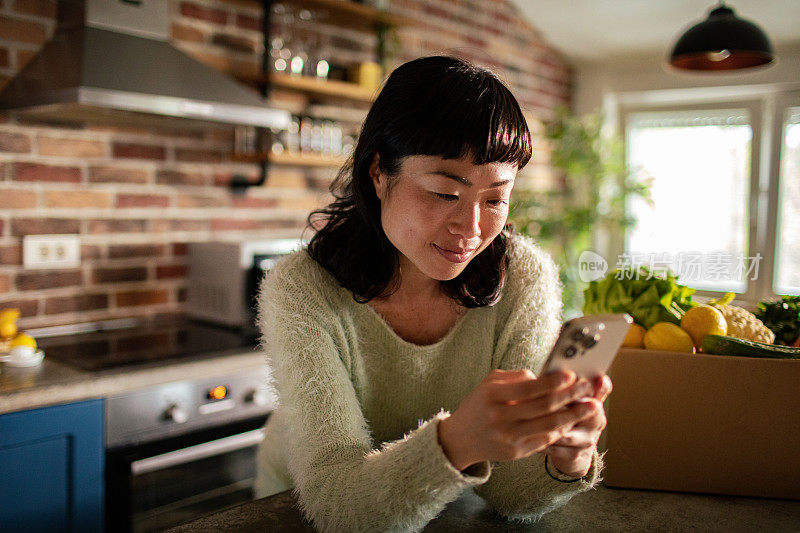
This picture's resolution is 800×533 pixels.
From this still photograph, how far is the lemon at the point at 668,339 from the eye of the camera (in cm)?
106

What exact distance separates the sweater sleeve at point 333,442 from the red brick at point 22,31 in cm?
155

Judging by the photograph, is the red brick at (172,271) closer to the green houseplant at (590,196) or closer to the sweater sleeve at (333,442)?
the sweater sleeve at (333,442)

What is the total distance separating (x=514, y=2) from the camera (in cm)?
428

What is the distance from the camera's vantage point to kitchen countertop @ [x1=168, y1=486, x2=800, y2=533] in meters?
0.93

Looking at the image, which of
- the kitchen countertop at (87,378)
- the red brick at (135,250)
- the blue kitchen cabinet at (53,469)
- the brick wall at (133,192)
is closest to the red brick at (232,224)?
the brick wall at (133,192)

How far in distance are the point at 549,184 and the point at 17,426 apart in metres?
3.90

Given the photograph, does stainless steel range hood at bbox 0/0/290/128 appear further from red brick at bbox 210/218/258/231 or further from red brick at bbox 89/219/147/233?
red brick at bbox 210/218/258/231

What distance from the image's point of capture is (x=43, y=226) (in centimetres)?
223

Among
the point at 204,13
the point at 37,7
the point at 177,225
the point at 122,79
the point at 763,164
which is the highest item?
the point at 204,13

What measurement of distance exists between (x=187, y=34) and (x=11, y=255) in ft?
3.39

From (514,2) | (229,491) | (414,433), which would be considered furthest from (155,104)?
(514,2)

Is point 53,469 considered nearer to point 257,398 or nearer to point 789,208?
point 257,398

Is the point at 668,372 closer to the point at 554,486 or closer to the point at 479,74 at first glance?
the point at 554,486

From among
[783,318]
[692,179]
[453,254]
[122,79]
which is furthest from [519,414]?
[692,179]
